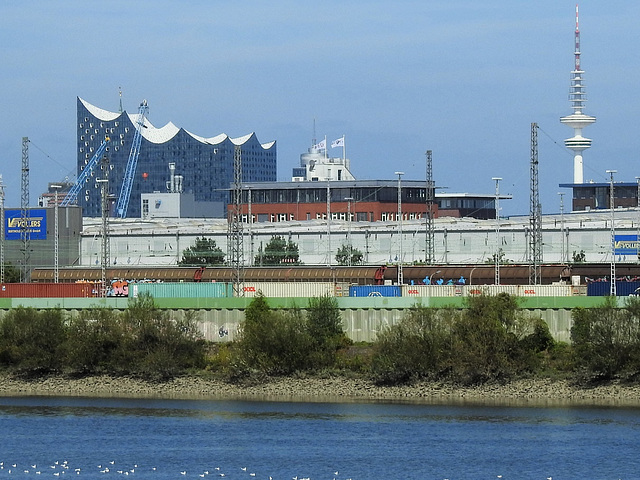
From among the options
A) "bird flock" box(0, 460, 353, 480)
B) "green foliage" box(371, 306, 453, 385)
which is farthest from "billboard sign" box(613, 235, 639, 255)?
"bird flock" box(0, 460, 353, 480)

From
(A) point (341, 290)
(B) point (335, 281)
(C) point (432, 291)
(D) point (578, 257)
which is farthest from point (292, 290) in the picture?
(D) point (578, 257)

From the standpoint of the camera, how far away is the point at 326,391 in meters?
68.9

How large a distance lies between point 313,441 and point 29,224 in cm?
7312

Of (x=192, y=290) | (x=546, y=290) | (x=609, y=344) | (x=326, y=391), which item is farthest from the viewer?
(x=192, y=290)

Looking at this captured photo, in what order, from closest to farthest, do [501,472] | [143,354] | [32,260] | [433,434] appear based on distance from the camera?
[501,472]
[433,434]
[143,354]
[32,260]

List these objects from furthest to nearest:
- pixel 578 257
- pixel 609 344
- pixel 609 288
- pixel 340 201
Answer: pixel 340 201
pixel 578 257
pixel 609 288
pixel 609 344

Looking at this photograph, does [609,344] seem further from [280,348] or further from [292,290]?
[292,290]

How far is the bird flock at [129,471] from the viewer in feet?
156

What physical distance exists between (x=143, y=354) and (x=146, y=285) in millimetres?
18040

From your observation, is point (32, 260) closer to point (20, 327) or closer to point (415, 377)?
point (20, 327)

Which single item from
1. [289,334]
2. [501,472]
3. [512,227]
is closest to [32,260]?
[512,227]

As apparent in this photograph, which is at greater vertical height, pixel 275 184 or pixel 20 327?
pixel 275 184

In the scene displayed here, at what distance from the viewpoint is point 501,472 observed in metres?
48.3

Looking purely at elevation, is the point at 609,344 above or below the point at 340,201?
below
